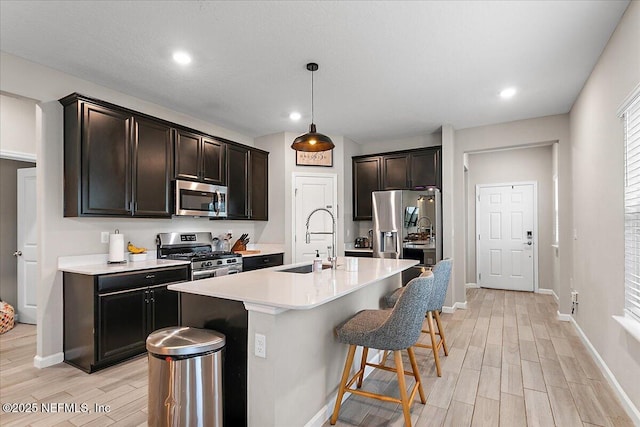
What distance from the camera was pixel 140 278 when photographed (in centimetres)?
324

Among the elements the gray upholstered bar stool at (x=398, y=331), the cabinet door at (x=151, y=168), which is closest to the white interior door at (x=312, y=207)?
the cabinet door at (x=151, y=168)

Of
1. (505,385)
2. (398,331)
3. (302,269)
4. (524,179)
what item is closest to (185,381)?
(398,331)

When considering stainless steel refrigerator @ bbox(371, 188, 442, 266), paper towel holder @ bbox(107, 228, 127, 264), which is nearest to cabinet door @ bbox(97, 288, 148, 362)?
paper towel holder @ bbox(107, 228, 127, 264)

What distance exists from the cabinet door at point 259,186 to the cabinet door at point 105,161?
1.98 metres

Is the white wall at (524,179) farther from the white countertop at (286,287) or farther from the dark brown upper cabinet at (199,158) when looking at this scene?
the dark brown upper cabinet at (199,158)

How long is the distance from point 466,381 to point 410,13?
282cm

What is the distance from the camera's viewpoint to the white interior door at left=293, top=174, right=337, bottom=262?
5.42 meters

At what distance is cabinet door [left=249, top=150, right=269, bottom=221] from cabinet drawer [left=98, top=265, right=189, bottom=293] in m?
1.76

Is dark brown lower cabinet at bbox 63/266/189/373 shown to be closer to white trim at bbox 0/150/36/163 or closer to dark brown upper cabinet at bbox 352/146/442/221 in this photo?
white trim at bbox 0/150/36/163

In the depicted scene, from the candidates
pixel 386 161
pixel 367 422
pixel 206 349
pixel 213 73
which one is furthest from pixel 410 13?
pixel 386 161

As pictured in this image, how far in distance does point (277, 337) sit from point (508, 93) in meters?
3.68

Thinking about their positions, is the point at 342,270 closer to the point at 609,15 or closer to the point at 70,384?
the point at 70,384

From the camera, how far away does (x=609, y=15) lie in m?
2.41

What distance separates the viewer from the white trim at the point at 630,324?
83.8 inches
